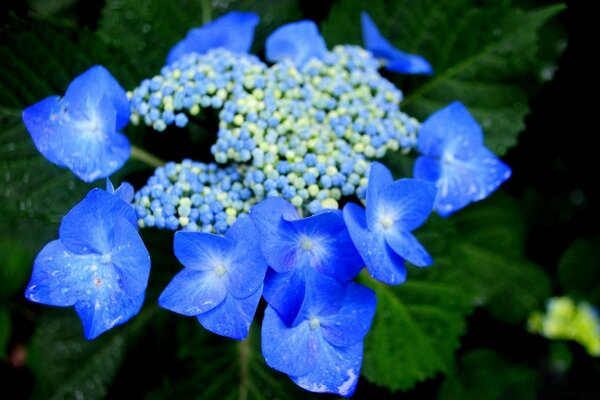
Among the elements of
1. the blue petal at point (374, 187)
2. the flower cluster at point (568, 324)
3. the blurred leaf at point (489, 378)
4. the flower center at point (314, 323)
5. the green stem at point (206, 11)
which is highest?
the green stem at point (206, 11)

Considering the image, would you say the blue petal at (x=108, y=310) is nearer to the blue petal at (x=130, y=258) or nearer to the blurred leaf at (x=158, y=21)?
the blue petal at (x=130, y=258)

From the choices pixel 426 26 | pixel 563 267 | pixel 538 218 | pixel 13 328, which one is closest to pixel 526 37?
pixel 426 26

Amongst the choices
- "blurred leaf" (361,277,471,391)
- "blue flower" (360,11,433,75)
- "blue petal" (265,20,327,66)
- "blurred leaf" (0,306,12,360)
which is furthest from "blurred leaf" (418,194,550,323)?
"blurred leaf" (0,306,12,360)

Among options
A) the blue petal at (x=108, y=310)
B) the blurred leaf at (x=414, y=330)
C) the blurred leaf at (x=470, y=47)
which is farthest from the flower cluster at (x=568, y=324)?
the blue petal at (x=108, y=310)

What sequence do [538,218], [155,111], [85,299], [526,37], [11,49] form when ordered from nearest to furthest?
[85,299], [155,111], [11,49], [526,37], [538,218]

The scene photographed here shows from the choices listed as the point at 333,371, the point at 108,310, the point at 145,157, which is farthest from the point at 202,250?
the point at 145,157

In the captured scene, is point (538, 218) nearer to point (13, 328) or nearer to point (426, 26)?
point (426, 26)

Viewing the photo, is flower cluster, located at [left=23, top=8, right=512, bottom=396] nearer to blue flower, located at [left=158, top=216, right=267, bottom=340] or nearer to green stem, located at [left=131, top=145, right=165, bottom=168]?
blue flower, located at [left=158, top=216, right=267, bottom=340]
